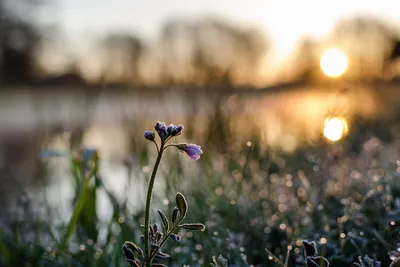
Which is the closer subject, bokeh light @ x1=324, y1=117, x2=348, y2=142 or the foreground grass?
the foreground grass

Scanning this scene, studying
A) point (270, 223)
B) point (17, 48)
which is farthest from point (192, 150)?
point (17, 48)

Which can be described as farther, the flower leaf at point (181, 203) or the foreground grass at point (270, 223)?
the foreground grass at point (270, 223)

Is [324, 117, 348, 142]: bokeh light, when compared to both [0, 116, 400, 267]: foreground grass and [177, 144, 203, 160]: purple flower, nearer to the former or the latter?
[0, 116, 400, 267]: foreground grass

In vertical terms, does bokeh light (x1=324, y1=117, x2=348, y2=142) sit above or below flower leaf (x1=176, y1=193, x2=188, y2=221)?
below

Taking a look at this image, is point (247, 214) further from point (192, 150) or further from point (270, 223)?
point (192, 150)

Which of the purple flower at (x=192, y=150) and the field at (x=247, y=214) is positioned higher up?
the purple flower at (x=192, y=150)

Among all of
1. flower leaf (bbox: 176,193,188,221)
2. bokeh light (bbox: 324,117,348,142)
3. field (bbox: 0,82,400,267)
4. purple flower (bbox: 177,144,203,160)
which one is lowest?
field (bbox: 0,82,400,267)

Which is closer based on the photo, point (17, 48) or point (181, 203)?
point (181, 203)

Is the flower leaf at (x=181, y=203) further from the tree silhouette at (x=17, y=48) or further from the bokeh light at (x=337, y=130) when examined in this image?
the tree silhouette at (x=17, y=48)

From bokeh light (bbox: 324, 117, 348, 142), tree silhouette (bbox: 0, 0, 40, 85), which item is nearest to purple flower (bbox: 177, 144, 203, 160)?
bokeh light (bbox: 324, 117, 348, 142)

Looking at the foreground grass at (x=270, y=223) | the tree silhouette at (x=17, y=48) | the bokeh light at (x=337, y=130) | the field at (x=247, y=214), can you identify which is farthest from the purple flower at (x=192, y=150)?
the tree silhouette at (x=17, y=48)

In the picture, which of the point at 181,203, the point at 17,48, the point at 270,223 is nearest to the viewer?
the point at 181,203

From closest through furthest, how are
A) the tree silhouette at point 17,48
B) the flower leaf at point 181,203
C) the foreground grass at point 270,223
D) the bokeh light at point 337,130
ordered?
the flower leaf at point 181,203, the foreground grass at point 270,223, the bokeh light at point 337,130, the tree silhouette at point 17,48

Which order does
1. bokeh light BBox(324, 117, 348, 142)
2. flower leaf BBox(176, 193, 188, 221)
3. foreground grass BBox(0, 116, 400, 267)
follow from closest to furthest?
flower leaf BBox(176, 193, 188, 221) → foreground grass BBox(0, 116, 400, 267) → bokeh light BBox(324, 117, 348, 142)
